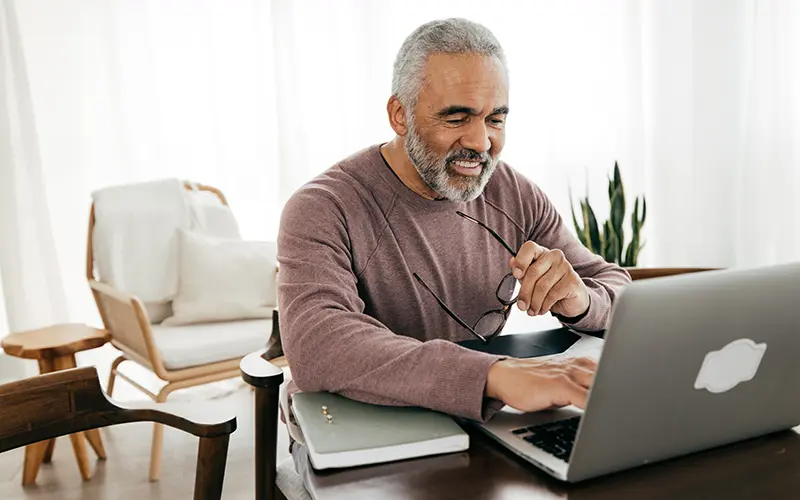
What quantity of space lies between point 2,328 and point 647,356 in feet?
12.6

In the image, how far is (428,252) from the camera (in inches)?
66.5

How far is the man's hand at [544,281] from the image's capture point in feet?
4.54

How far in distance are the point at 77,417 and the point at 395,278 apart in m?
0.68

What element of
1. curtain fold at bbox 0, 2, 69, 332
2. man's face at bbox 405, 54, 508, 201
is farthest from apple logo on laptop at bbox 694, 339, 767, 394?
curtain fold at bbox 0, 2, 69, 332

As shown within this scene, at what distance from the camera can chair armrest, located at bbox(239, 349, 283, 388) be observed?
4.30 ft

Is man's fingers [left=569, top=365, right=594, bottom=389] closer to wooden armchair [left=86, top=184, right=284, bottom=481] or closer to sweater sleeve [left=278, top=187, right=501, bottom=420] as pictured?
sweater sleeve [left=278, top=187, right=501, bottom=420]

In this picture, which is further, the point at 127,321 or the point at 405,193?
the point at 127,321

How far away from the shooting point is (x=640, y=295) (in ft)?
2.63

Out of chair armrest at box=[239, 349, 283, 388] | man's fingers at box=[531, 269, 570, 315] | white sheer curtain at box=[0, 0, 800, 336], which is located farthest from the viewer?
white sheer curtain at box=[0, 0, 800, 336]

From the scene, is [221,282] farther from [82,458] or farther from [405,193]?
[405,193]

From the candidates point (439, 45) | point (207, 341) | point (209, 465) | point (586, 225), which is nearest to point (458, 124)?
point (439, 45)

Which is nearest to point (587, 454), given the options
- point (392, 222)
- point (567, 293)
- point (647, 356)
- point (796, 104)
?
point (647, 356)

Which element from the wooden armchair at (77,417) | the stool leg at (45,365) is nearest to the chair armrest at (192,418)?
the wooden armchair at (77,417)

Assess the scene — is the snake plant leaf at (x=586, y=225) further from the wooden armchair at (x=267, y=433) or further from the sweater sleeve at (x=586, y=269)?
the wooden armchair at (x=267, y=433)
